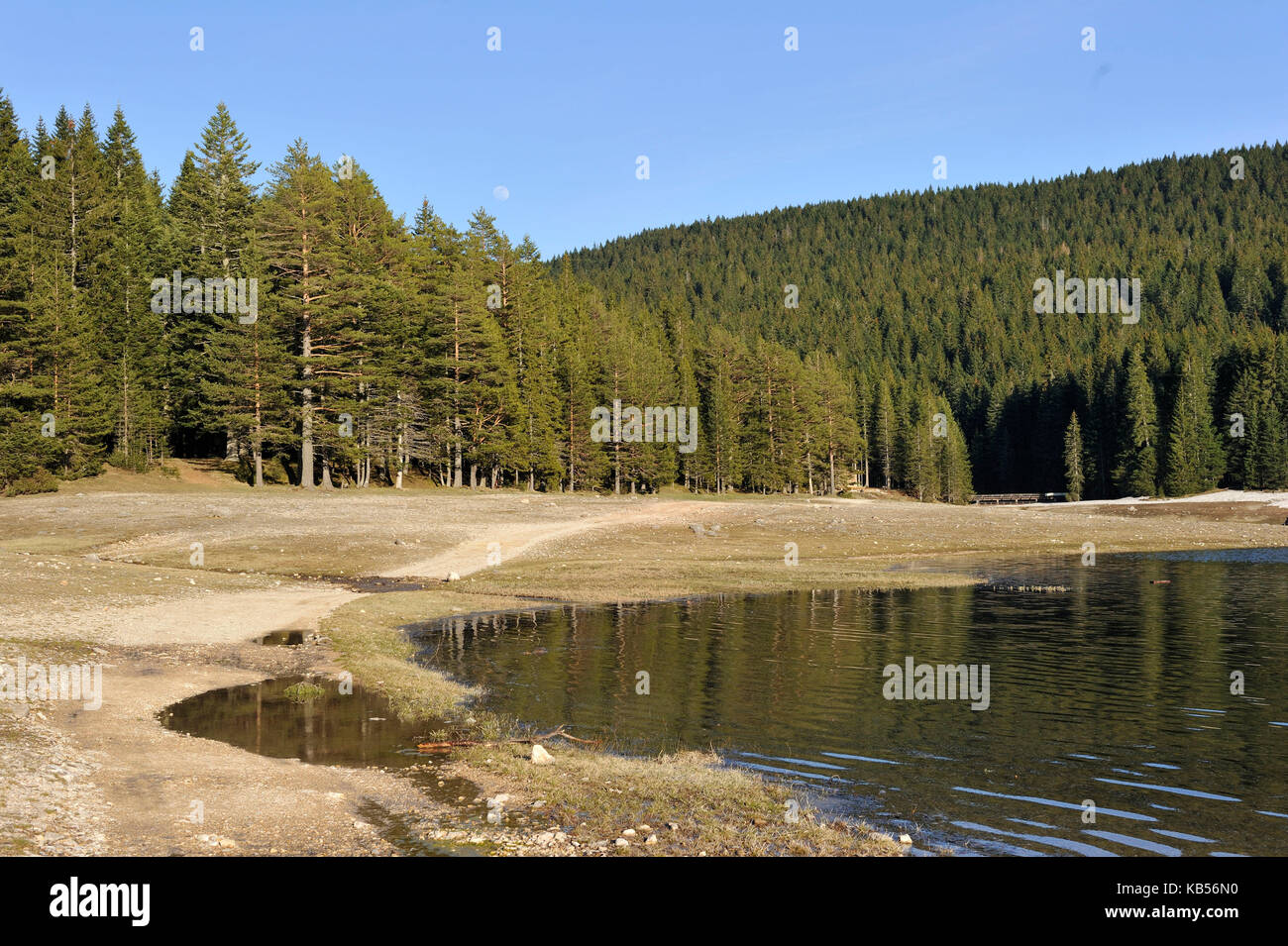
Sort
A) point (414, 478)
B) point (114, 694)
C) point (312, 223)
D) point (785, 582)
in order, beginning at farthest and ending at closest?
point (414, 478)
point (312, 223)
point (785, 582)
point (114, 694)

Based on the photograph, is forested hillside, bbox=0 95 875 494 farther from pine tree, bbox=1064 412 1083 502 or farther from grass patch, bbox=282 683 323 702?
pine tree, bbox=1064 412 1083 502

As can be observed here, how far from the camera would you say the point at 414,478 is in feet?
266

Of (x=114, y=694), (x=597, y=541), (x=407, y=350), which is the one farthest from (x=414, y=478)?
(x=114, y=694)

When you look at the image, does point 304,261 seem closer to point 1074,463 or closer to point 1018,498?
point 1074,463

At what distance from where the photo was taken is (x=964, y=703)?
19.5 metres

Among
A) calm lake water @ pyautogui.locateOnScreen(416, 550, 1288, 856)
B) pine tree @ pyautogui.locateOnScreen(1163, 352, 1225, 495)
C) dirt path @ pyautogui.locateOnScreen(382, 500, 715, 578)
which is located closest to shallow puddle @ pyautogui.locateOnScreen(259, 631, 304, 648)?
calm lake water @ pyautogui.locateOnScreen(416, 550, 1288, 856)

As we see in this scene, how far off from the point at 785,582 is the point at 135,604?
975 inches

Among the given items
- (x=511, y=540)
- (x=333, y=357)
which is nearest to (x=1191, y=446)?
(x=511, y=540)

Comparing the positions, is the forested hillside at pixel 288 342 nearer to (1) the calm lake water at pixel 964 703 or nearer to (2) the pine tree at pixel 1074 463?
(1) the calm lake water at pixel 964 703

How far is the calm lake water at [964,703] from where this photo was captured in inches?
497

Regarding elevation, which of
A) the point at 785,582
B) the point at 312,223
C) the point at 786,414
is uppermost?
the point at 312,223

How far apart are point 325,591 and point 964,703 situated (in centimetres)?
2359

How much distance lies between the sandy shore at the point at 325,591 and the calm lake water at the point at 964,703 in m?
2.05
